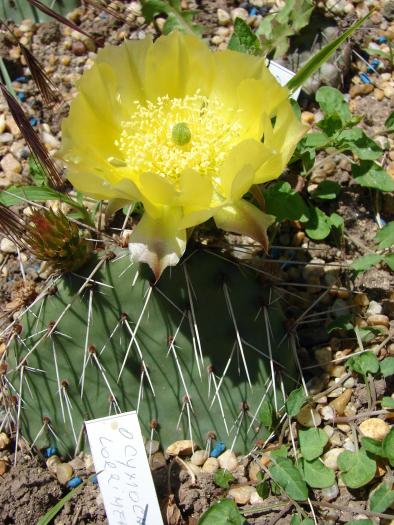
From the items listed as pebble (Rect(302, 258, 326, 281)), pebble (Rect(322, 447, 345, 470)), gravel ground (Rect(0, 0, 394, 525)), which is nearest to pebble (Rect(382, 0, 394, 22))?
gravel ground (Rect(0, 0, 394, 525))

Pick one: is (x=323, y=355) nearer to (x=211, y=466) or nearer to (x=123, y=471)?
(x=211, y=466)

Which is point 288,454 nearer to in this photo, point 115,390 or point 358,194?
point 115,390

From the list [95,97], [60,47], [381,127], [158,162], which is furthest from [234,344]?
[60,47]

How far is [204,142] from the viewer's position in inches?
52.0

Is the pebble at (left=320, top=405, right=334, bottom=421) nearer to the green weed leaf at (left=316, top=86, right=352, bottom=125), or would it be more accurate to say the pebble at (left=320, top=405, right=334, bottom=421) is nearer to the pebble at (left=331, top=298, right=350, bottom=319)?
the pebble at (left=331, top=298, right=350, bottom=319)

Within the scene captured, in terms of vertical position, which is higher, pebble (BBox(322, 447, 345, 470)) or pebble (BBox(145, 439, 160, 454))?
pebble (BBox(145, 439, 160, 454))

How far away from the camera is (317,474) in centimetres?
139

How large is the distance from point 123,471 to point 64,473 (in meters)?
0.20

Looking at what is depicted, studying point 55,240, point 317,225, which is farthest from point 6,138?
point 317,225

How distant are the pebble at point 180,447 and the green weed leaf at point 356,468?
0.32 metres

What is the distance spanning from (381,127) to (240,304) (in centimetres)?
88

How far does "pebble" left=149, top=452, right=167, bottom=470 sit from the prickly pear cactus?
0.04 meters

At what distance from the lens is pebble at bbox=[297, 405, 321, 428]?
4.94ft

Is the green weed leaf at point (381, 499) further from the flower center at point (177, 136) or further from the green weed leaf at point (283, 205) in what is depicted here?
the flower center at point (177, 136)
